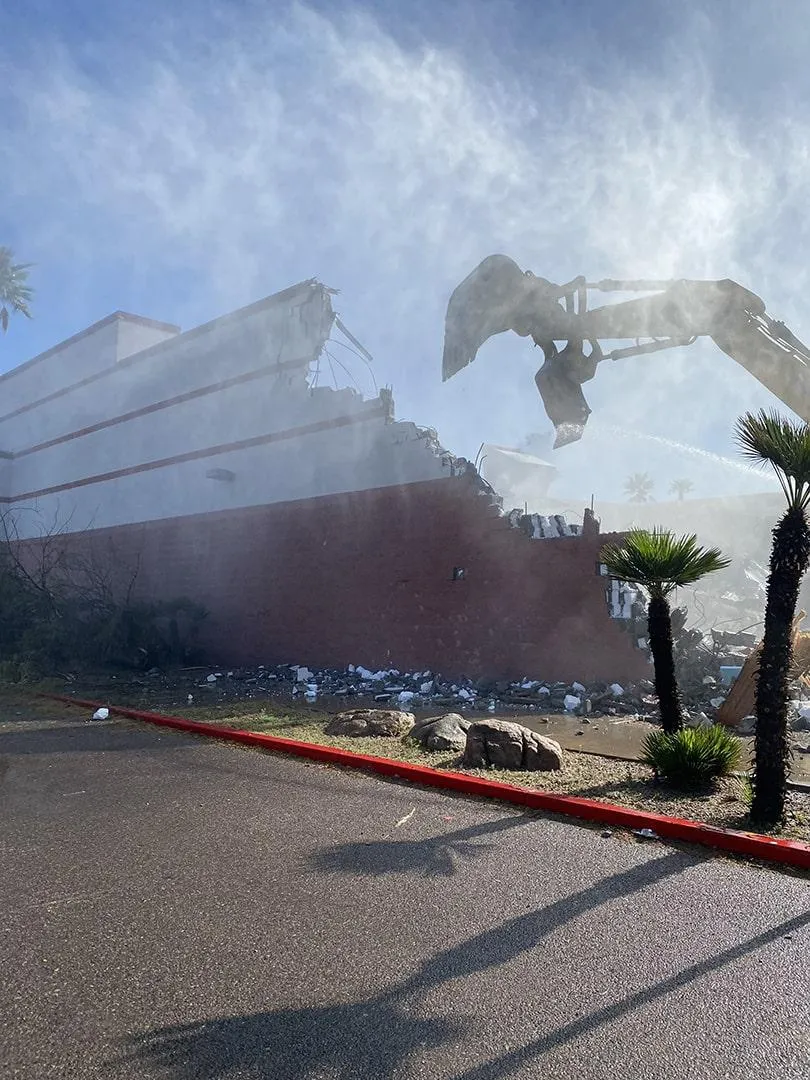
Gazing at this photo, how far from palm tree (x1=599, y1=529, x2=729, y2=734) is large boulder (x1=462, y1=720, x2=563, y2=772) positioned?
101 centimetres

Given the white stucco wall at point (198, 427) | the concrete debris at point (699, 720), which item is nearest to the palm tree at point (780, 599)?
the concrete debris at point (699, 720)

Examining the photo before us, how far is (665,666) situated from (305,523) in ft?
30.4

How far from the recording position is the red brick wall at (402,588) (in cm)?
1114

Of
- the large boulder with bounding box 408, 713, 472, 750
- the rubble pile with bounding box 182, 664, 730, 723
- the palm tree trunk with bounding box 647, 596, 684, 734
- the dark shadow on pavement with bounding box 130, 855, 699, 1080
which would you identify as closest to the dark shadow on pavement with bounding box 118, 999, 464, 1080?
the dark shadow on pavement with bounding box 130, 855, 699, 1080

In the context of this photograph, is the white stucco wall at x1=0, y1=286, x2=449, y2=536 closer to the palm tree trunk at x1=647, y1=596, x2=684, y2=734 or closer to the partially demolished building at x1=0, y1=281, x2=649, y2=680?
the partially demolished building at x1=0, y1=281, x2=649, y2=680

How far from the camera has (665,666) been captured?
666 centimetres

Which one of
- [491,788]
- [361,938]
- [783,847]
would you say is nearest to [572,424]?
[491,788]

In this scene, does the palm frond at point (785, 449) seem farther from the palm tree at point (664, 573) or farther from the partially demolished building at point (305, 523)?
the partially demolished building at point (305, 523)

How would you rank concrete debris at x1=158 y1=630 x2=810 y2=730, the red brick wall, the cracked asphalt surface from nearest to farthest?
1. the cracked asphalt surface
2. concrete debris at x1=158 y1=630 x2=810 y2=730
3. the red brick wall

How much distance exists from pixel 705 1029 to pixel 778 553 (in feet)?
10.9

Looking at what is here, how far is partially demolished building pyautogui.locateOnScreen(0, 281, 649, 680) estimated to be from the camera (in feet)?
37.9

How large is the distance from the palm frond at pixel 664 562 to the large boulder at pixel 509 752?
163 cm

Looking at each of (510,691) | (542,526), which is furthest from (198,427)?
(510,691)

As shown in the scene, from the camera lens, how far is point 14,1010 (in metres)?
2.82
